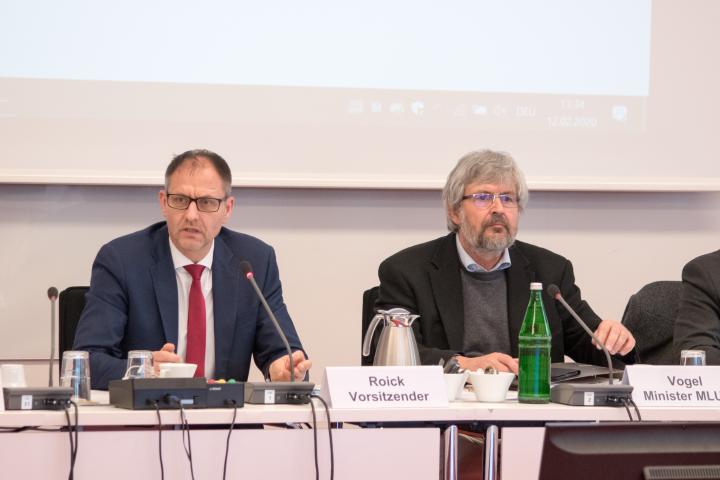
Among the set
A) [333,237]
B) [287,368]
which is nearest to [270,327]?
[287,368]

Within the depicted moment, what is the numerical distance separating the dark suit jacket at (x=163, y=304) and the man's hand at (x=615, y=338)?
33.6 inches

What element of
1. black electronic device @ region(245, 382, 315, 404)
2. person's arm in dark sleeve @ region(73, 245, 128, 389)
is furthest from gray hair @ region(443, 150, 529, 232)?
black electronic device @ region(245, 382, 315, 404)

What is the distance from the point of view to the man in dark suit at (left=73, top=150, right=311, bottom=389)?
2.96m

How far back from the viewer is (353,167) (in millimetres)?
4004

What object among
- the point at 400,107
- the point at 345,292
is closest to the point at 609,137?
the point at 400,107

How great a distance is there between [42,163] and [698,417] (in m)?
2.52

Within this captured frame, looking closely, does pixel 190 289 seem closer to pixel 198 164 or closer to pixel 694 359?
pixel 198 164

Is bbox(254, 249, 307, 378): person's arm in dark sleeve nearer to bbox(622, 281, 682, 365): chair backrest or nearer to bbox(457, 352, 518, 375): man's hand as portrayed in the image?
bbox(457, 352, 518, 375): man's hand

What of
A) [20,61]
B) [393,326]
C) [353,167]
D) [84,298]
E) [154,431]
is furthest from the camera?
[353,167]

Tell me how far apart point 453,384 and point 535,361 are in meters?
0.19

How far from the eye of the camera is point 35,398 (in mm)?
2047

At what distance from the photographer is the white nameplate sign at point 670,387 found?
231 centimetres

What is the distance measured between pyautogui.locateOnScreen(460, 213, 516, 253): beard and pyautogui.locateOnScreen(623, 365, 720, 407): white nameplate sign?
977mm

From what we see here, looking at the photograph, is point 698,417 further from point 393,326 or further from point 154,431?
point 154,431
